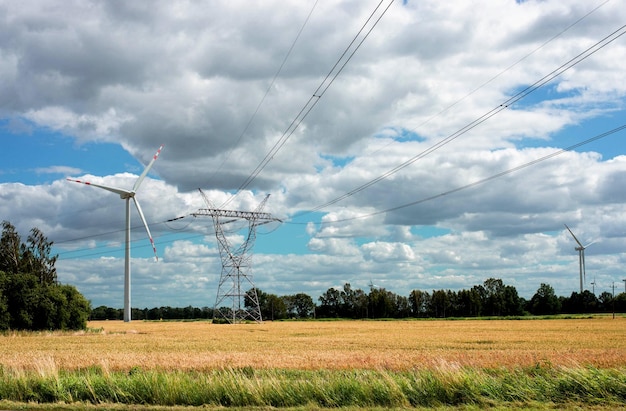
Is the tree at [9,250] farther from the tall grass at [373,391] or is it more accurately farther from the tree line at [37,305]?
the tall grass at [373,391]

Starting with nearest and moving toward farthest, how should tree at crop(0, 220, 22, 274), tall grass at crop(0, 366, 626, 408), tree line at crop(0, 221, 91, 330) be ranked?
tall grass at crop(0, 366, 626, 408)
tree line at crop(0, 221, 91, 330)
tree at crop(0, 220, 22, 274)

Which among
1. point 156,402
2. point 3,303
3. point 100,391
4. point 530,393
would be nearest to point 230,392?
point 156,402

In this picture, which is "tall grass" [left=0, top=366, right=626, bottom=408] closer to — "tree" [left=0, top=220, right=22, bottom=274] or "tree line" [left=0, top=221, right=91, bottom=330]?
"tree line" [left=0, top=221, right=91, bottom=330]

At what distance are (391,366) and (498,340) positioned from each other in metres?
41.4

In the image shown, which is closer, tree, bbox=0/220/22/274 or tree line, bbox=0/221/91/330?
tree line, bbox=0/221/91/330

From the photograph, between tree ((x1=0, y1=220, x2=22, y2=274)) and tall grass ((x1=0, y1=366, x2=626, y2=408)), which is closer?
A: tall grass ((x1=0, y1=366, x2=626, y2=408))

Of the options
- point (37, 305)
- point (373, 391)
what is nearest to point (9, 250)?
point (37, 305)

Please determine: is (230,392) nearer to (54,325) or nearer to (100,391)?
(100,391)

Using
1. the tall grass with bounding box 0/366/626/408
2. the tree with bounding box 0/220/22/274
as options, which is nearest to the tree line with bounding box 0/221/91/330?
the tree with bounding box 0/220/22/274

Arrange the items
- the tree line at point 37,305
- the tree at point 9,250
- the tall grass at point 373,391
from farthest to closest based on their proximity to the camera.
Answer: the tree at point 9,250 → the tree line at point 37,305 → the tall grass at point 373,391

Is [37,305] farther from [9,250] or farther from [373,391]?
[373,391]

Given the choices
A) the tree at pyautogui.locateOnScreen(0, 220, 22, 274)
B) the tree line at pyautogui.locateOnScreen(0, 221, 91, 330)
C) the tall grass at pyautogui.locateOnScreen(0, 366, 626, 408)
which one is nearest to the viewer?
the tall grass at pyautogui.locateOnScreen(0, 366, 626, 408)

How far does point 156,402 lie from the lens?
22.1m

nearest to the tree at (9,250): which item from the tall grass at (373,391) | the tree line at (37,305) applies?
the tree line at (37,305)
